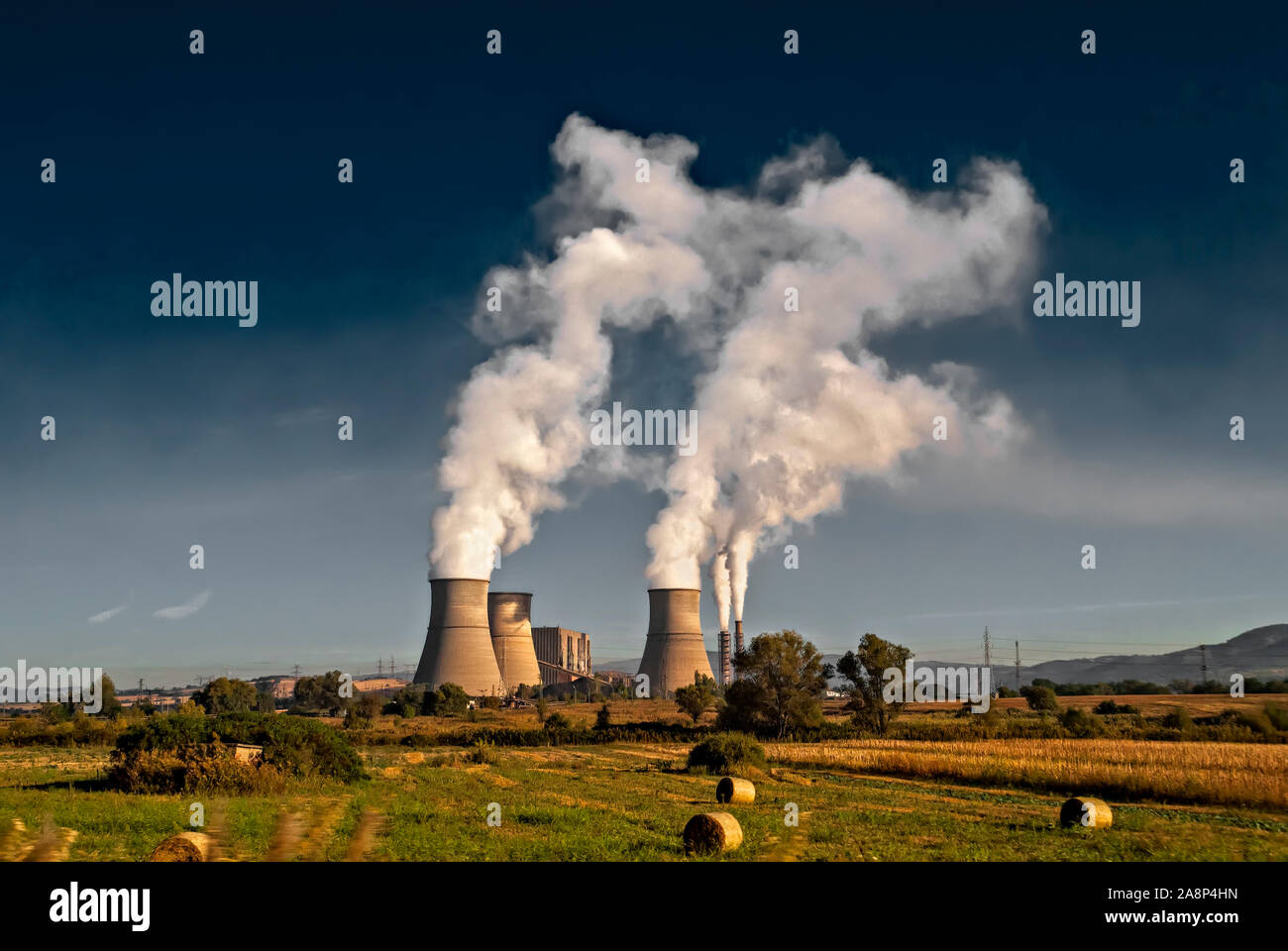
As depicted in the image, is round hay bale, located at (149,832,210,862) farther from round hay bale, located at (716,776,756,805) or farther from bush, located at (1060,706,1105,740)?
bush, located at (1060,706,1105,740)

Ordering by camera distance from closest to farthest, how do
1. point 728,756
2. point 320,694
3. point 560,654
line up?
1. point 728,756
2. point 320,694
3. point 560,654

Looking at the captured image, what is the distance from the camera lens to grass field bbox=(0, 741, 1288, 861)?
42.3 feet

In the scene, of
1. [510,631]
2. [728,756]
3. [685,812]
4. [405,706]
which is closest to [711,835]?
[685,812]

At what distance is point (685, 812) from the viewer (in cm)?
1733

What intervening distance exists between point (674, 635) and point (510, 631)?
1370cm

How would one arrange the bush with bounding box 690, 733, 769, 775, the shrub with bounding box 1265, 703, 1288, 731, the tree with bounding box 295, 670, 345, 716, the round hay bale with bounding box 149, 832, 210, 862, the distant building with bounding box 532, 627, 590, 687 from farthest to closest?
the distant building with bounding box 532, 627, 590, 687, the tree with bounding box 295, 670, 345, 716, the shrub with bounding box 1265, 703, 1288, 731, the bush with bounding box 690, 733, 769, 775, the round hay bale with bounding box 149, 832, 210, 862

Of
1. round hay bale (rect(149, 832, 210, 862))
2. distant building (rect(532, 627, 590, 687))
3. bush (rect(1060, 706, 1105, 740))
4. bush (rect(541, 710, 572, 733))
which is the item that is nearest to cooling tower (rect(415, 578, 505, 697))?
bush (rect(541, 710, 572, 733))

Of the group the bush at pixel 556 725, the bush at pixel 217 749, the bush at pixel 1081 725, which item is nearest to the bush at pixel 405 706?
the bush at pixel 556 725

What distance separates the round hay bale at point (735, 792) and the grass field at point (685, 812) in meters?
0.29

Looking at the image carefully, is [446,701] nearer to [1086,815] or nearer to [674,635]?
[674,635]

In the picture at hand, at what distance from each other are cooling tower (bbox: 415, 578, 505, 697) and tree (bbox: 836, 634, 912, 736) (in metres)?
22.2

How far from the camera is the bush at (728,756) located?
27672 millimetres

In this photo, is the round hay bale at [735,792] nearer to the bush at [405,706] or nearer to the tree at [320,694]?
the bush at [405,706]
